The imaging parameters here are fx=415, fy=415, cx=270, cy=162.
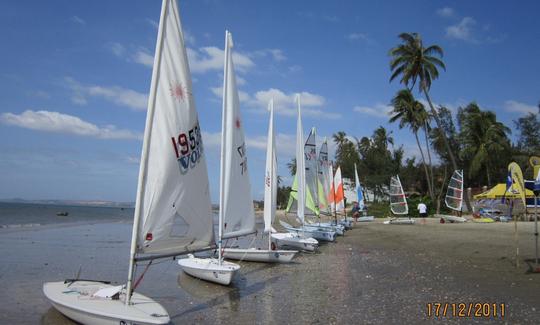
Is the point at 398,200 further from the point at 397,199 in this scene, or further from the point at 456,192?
the point at 456,192

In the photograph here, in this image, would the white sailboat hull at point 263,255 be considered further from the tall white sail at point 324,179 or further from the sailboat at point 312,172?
the tall white sail at point 324,179

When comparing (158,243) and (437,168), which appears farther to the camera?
(437,168)

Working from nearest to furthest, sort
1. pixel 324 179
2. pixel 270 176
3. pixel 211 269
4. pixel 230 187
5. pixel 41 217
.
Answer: pixel 211 269 → pixel 230 187 → pixel 270 176 → pixel 324 179 → pixel 41 217

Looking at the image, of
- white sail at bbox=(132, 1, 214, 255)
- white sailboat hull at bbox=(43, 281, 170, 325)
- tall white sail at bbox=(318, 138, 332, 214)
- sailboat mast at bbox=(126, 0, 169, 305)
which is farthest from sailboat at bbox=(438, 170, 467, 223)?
white sailboat hull at bbox=(43, 281, 170, 325)

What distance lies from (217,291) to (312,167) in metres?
14.4

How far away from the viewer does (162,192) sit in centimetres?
786

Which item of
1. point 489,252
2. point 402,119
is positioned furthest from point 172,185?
point 402,119

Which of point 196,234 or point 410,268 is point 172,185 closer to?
point 196,234

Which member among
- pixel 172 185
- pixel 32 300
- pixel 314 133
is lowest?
pixel 32 300

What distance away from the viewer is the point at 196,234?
8867mm

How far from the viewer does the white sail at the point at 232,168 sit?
12016 millimetres

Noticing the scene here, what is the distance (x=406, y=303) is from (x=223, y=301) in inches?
168

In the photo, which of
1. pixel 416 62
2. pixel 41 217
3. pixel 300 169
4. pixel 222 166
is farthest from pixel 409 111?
pixel 41 217
